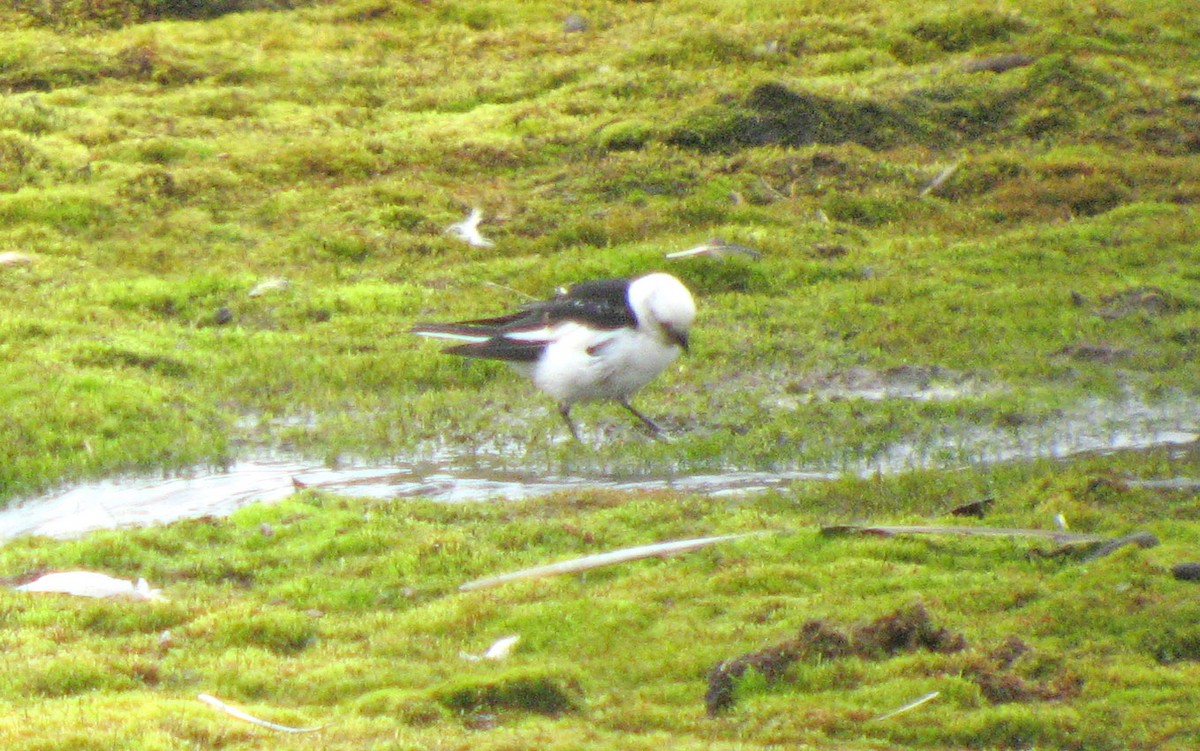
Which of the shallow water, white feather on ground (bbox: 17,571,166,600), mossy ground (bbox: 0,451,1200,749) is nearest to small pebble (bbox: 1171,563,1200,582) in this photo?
mossy ground (bbox: 0,451,1200,749)

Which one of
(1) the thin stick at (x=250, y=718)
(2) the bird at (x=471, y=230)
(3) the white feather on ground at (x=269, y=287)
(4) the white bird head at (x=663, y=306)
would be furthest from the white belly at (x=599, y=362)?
(1) the thin stick at (x=250, y=718)

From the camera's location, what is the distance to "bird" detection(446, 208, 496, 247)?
50.4 ft

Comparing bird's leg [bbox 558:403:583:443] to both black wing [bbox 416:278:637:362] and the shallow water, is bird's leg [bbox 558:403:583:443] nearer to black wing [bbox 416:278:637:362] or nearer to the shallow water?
black wing [bbox 416:278:637:362]

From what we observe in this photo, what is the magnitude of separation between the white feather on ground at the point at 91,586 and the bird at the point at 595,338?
3.56 m

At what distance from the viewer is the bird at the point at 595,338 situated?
10484 millimetres

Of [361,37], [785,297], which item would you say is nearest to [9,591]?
[785,297]

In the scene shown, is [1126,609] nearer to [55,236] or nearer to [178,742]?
[178,742]

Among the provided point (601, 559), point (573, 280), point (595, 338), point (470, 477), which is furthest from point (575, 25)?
point (601, 559)

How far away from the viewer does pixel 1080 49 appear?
21.9 meters

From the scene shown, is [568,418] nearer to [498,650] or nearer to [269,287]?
[269,287]

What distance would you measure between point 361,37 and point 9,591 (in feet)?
55.5

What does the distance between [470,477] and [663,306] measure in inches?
67.3

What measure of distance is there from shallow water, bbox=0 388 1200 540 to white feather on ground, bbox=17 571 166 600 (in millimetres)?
1482

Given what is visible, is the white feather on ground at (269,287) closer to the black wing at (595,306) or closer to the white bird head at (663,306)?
the black wing at (595,306)
